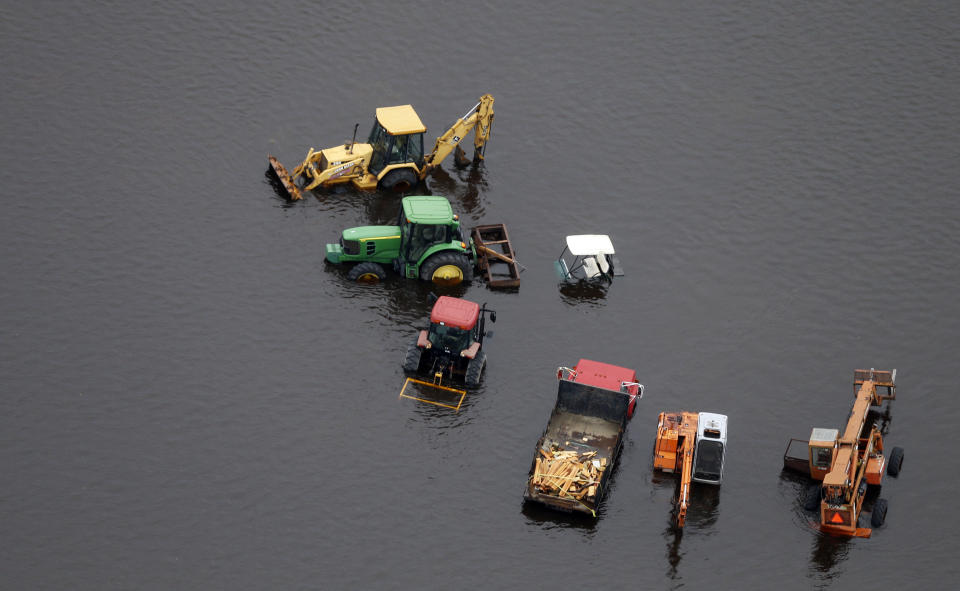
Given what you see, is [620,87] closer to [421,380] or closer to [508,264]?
[508,264]

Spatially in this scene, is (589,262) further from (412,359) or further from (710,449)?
(710,449)

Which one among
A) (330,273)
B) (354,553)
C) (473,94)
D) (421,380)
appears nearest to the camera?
(354,553)

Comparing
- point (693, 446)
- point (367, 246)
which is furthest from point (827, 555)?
point (367, 246)

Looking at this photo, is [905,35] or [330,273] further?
[905,35]

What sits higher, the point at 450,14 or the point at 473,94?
the point at 450,14

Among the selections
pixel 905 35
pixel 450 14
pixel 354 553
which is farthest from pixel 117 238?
pixel 905 35

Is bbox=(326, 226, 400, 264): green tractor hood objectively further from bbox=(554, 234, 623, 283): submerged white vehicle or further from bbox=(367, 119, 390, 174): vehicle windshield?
bbox=(554, 234, 623, 283): submerged white vehicle

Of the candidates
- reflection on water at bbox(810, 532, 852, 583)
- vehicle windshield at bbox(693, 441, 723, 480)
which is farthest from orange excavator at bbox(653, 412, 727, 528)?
reflection on water at bbox(810, 532, 852, 583)
